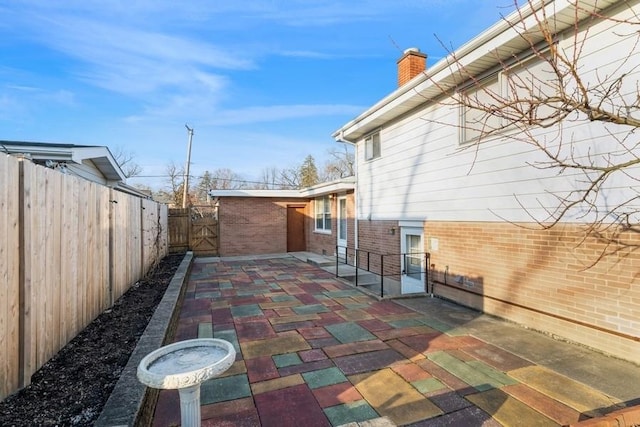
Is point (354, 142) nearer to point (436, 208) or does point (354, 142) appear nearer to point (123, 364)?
point (436, 208)

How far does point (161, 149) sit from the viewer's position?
34688 mm

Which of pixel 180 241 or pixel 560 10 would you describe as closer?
pixel 560 10

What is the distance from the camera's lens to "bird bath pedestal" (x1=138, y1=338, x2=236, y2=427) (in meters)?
1.63

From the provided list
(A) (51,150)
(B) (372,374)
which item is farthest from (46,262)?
(A) (51,150)

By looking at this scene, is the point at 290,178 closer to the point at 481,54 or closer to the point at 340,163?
the point at 340,163

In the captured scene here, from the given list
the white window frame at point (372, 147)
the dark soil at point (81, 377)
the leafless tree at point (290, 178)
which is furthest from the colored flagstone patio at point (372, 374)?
the leafless tree at point (290, 178)

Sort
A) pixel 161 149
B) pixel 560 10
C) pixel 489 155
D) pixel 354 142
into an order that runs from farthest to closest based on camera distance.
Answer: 1. pixel 161 149
2. pixel 354 142
3. pixel 489 155
4. pixel 560 10

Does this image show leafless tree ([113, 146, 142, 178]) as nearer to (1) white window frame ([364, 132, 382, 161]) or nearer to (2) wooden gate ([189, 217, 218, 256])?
(2) wooden gate ([189, 217, 218, 256])

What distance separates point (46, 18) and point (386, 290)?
31.4ft

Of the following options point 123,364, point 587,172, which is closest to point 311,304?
point 123,364

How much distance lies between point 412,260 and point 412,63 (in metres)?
4.72

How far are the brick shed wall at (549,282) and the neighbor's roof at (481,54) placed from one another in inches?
98.1

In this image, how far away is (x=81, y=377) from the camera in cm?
287

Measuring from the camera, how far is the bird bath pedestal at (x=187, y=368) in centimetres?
163
